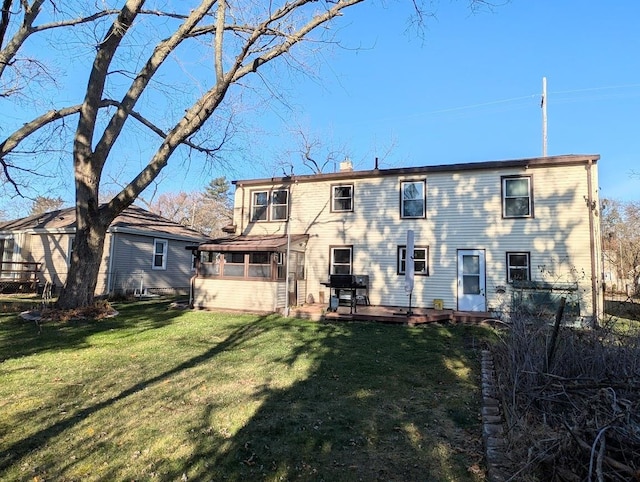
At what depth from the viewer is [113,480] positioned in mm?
3051

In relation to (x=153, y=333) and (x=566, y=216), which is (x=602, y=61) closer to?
(x=566, y=216)

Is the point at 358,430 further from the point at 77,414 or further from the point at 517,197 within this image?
the point at 517,197

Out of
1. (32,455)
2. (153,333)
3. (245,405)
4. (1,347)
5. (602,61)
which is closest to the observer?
(32,455)

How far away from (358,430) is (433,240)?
10.5 m

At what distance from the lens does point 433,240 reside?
13.8 meters

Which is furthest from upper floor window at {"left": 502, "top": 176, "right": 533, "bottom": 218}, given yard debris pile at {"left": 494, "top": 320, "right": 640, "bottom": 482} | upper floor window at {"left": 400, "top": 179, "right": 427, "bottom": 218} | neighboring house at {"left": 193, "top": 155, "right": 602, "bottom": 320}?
yard debris pile at {"left": 494, "top": 320, "right": 640, "bottom": 482}

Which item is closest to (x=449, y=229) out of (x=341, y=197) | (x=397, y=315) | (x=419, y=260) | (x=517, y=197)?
(x=419, y=260)

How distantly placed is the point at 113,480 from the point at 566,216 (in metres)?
13.2

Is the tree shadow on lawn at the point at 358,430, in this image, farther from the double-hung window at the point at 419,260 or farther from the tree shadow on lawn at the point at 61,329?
the double-hung window at the point at 419,260

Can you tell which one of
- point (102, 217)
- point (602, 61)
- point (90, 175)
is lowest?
point (102, 217)

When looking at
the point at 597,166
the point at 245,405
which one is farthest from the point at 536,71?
the point at 245,405

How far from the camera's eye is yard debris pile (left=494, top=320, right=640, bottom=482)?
2377 mm

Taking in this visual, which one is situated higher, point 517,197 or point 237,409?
point 517,197

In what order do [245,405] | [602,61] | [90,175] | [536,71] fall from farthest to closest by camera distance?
[536,71]
[602,61]
[90,175]
[245,405]
